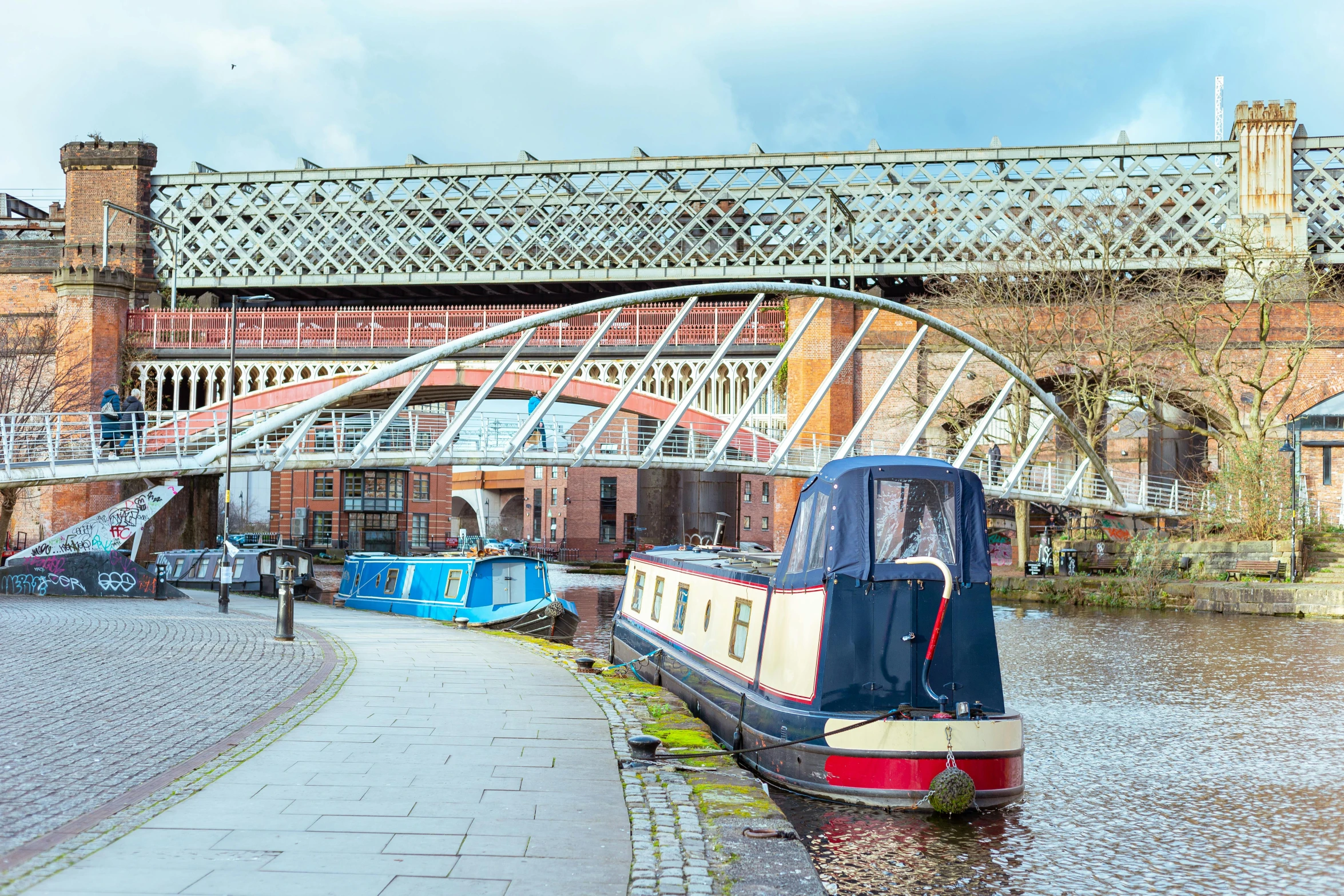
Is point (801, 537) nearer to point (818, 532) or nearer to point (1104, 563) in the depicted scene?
point (818, 532)

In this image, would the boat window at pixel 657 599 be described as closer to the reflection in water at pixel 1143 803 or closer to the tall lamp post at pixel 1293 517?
the reflection in water at pixel 1143 803

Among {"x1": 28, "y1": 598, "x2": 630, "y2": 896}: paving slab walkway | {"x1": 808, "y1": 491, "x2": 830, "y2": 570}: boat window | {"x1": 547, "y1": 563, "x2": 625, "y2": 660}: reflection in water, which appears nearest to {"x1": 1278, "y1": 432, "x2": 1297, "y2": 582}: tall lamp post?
{"x1": 547, "y1": 563, "x2": 625, "y2": 660}: reflection in water

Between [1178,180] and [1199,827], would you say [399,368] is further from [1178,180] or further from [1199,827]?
[1178,180]

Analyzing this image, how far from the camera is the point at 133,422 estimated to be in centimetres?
2714

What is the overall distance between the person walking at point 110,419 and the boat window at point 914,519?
2194 cm

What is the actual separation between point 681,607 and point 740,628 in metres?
3.02

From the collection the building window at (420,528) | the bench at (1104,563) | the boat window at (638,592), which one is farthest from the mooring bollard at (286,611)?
the building window at (420,528)

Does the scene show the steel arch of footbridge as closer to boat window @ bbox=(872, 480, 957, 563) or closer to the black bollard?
boat window @ bbox=(872, 480, 957, 563)

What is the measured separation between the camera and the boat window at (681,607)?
16078 millimetres

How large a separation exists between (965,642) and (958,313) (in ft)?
103

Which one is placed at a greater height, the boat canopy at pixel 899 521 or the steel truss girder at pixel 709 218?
the steel truss girder at pixel 709 218

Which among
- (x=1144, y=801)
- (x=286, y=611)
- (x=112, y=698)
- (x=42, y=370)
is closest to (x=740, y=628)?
(x=1144, y=801)

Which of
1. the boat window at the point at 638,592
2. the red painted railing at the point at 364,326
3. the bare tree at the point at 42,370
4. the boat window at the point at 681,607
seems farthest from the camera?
the red painted railing at the point at 364,326

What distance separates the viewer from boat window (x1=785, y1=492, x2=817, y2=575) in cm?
1125
